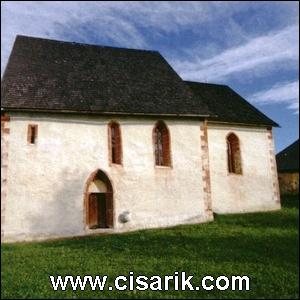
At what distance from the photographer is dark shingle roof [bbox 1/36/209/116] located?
18.4 metres

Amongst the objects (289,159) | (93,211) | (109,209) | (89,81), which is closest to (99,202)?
(93,211)

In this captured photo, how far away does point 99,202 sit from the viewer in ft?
60.9

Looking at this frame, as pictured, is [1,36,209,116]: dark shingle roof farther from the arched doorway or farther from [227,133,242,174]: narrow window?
[227,133,242,174]: narrow window

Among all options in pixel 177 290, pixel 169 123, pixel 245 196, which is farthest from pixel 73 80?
pixel 177 290

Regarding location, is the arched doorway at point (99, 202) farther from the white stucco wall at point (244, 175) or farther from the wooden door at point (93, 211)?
the white stucco wall at point (244, 175)

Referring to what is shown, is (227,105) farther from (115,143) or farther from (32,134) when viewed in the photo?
(32,134)

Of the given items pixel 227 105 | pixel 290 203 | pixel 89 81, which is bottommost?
pixel 290 203

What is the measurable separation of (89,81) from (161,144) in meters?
4.97

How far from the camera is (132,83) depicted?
2148 cm

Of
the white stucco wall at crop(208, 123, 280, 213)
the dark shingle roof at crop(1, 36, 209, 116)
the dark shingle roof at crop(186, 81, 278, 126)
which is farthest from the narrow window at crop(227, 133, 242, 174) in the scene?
the dark shingle roof at crop(1, 36, 209, 116)

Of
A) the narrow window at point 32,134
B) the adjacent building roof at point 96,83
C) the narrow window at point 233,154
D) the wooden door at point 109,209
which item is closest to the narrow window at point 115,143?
the adjacent building roof at point 96,83

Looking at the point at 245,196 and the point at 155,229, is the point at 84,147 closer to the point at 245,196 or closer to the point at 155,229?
the point at 155,229

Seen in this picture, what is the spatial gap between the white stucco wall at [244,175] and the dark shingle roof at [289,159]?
43.7 feet

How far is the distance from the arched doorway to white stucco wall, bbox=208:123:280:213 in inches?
250
